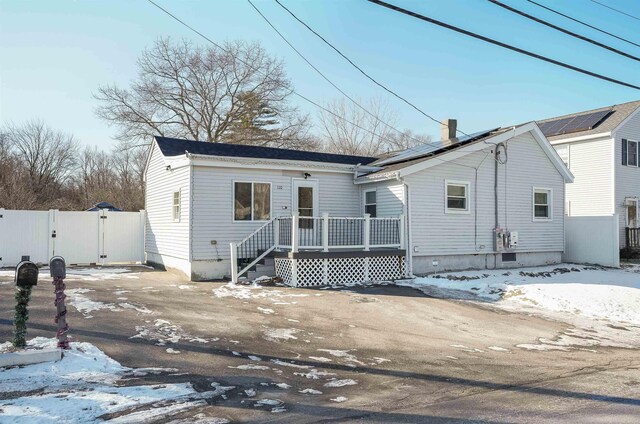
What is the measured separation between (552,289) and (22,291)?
10.9 meters

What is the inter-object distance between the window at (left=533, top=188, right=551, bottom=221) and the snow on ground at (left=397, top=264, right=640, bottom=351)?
8.71 ft

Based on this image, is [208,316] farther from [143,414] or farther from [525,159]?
[525,159]

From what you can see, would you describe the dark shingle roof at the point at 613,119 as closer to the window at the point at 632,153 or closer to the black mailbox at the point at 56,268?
the window at the point at 632,153

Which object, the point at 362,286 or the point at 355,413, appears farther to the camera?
the point at 362,286

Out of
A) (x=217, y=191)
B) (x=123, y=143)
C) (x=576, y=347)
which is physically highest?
(x=123, y=143)

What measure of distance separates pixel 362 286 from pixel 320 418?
8.76 meters

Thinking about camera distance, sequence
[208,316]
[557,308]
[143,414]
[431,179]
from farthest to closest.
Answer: [431,179], [557,308], [208,316], [143,414]

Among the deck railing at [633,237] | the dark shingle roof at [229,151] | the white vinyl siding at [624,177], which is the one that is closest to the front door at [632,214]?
the white vinyl siding at [624,177]

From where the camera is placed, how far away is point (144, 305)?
9.41m

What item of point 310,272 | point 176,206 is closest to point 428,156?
point 310,272

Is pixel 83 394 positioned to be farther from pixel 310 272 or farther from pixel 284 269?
pixel 284 269

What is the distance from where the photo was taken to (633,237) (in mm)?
21406

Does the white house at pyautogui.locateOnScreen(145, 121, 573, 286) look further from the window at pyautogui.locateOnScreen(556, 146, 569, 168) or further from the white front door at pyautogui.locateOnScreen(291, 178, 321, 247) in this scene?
the window at pyautogui.locateOnScreen(556, 146, 569, 168)

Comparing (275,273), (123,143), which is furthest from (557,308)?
(123,143)
